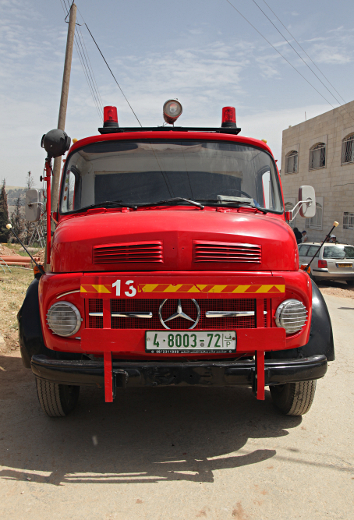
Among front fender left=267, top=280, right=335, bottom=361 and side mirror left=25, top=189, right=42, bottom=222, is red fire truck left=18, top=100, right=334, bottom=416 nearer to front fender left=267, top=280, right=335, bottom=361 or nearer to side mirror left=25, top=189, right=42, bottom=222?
front fender left=267, top=280, right=335, bottom=361

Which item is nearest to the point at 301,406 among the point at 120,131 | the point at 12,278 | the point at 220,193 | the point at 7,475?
the point at 220,193

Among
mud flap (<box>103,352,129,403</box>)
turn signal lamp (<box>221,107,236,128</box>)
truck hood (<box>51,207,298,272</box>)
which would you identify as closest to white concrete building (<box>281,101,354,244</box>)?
turn signal lamp (<box>221,107,236,128</box>)

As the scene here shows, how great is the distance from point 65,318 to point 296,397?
197 cm

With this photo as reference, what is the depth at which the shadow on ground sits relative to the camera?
9.73 ft

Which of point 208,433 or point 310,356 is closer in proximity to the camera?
point 310,356

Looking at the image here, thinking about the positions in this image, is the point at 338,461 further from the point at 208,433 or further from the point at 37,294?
the point at 37,294

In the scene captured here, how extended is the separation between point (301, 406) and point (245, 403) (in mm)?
705

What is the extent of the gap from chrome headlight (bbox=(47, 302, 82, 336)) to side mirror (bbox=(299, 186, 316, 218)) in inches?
105

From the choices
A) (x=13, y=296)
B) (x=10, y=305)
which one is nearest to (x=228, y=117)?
(x=10, y=305)

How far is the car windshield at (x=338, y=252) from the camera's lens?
14359mm

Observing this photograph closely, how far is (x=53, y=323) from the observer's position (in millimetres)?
3004

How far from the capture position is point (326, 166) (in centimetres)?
2439

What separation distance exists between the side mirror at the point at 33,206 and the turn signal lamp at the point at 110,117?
110cm

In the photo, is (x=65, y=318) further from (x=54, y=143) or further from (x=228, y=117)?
(x=228, y=117)
